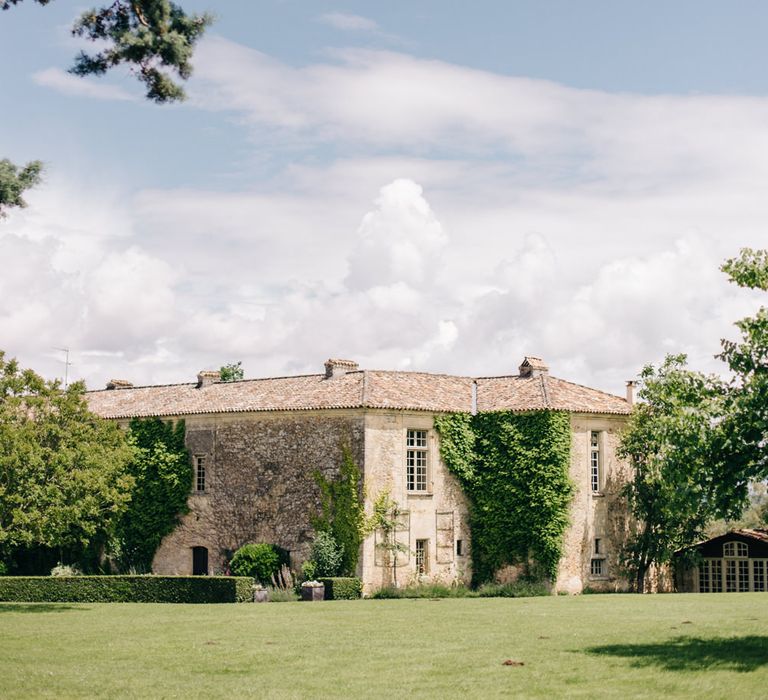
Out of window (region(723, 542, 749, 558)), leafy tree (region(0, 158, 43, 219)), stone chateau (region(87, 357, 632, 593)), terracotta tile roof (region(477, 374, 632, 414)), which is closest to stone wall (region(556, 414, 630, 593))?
stone chateau (region(87, 357, 632, 593))

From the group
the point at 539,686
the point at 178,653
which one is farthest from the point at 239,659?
the point at 539,686

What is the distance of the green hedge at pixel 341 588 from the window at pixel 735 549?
17.2 metres

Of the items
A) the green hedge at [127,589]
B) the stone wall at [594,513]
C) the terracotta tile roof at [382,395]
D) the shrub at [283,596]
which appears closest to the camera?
the green hedge at [127,589]

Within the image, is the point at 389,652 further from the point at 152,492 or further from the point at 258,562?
the point at 152,492

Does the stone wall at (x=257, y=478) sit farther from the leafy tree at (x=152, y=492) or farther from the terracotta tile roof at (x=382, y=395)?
the terracotta tile roof at (x=382, y=395)

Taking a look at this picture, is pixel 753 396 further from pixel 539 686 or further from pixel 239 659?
pixel 239 659

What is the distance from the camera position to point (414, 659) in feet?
71.5

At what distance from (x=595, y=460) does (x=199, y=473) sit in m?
16.3

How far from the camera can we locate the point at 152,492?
48406 mm

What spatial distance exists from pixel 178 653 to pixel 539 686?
27.0 feet

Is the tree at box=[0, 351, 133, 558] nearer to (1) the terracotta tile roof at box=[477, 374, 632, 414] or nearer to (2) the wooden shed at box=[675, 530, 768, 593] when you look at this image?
(1) the terracotta tile roof at box=[477, 374, 632, 414]

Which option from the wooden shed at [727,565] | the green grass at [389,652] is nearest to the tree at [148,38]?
the green grass at [389,652]

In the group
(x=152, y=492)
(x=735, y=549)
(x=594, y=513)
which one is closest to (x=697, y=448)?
(x=594, y=513)

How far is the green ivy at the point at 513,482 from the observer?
44531 mm
